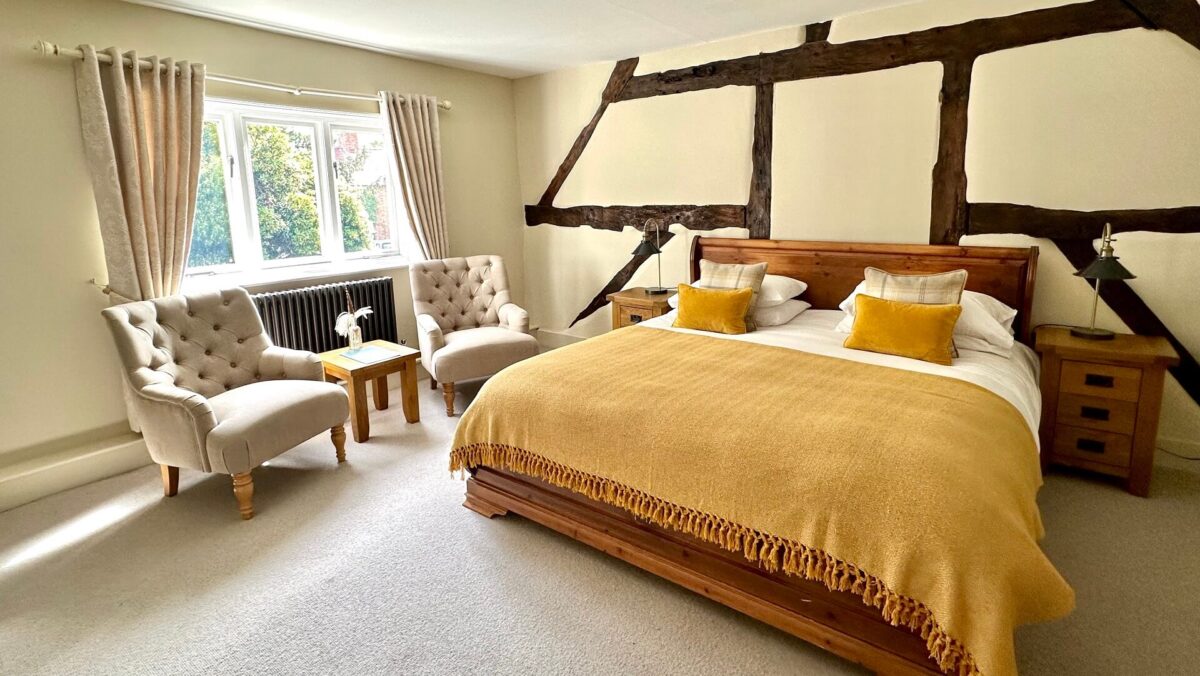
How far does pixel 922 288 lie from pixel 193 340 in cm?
364

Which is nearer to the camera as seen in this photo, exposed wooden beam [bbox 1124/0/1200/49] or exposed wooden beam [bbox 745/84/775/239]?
exposed wooden beam [bbox 1124/0/1200/49]

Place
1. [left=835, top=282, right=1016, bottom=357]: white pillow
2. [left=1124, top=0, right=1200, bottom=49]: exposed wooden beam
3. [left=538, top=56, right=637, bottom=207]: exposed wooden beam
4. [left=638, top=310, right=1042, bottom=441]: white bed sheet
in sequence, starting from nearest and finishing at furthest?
[left=638, top=310, right=1042, bottom=441]: white bed sheet → [left=1124, top=0, right=1200, bottom=49]: exposed wooden beam → [left=835, top=282, right=1016, bottom=357]: white pillow → [left=538, top=56, right=637, bottom=207]: exposed wooden beam

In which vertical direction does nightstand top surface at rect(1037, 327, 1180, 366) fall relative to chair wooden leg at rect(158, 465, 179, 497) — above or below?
above

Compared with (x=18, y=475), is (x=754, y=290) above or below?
above

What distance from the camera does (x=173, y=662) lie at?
76.6 inches

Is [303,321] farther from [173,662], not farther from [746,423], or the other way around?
[746,423]

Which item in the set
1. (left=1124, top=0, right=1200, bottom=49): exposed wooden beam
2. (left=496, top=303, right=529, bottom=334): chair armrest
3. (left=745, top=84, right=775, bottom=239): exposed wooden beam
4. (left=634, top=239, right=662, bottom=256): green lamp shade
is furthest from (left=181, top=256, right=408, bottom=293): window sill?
(left=1124, top=0, right=1200, bottom=49): exposed wooden beam

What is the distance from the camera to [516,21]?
3.56 metres

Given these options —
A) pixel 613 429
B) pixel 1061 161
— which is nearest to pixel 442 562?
pixel 613 429

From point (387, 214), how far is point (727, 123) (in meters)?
2.56

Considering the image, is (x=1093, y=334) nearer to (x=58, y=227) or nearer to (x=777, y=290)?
(x=777, y=290)

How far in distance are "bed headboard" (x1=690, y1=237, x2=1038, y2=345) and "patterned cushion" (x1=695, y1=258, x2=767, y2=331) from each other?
0.38 metres

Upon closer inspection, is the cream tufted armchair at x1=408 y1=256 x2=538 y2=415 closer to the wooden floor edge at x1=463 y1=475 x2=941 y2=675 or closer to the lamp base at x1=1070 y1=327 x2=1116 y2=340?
the wooden floor edge at x1=463 y1=475 x2=941 y2=675

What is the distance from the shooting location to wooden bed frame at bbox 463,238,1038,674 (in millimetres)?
1803
